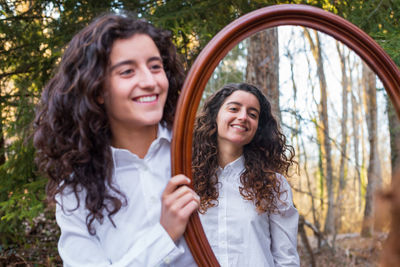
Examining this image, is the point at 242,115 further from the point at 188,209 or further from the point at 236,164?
the point at 188,209

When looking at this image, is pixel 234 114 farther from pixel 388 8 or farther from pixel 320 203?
pixel 388 8

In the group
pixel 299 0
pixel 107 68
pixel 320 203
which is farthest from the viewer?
pixel 299 0

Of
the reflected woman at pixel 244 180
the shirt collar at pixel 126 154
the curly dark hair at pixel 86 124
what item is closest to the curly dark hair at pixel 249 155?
the reflected woman at pixel 244 180

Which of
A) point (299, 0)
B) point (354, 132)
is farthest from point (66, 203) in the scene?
point (299, 0)

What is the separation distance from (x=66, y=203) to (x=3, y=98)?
1.97 metres

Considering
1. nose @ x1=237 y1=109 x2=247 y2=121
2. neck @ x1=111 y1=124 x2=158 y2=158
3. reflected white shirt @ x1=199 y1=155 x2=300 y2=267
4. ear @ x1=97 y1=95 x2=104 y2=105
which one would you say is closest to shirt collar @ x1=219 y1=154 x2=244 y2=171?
reflected white shirt @ x1=199 y1=155 x2=300 y2=267

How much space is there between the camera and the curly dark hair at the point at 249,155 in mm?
1294

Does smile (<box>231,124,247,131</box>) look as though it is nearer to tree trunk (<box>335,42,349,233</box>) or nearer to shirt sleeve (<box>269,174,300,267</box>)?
shirt sleeve (<box>269,174,300,267</box>)

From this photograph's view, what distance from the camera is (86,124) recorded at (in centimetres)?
123

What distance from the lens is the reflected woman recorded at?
128 centimetres

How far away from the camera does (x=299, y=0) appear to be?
2.52 m

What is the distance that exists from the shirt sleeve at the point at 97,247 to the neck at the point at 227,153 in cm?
29

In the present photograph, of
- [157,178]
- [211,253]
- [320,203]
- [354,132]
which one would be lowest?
[211,253]

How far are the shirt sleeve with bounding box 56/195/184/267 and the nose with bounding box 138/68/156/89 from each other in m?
0.42
